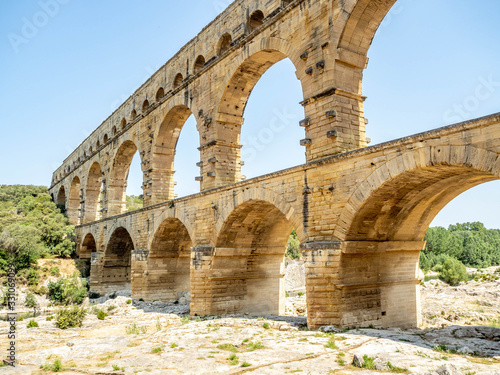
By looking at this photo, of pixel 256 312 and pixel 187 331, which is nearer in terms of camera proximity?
pixel 187 331

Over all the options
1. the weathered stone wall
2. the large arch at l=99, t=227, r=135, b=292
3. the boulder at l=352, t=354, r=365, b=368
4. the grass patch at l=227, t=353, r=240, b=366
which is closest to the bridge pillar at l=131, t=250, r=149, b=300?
the weathered stone wall

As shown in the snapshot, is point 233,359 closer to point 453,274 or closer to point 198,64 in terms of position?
point 198,64

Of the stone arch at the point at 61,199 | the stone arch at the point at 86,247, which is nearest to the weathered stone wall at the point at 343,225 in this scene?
the stone arch at the point at 86,247

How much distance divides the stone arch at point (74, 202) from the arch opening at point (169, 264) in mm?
19534

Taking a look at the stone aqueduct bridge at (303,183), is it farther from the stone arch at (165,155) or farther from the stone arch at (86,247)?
the stone arch at (86,247)

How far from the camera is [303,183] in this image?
9492 mm

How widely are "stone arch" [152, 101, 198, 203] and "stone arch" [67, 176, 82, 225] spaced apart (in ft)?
58.5

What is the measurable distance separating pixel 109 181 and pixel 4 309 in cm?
842

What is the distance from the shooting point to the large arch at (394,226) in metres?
7.35

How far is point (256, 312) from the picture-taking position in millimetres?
13180

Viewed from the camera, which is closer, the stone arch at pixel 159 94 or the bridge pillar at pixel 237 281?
the bridge pillar at pixel 237 281

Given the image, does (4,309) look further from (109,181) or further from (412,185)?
(412,185)

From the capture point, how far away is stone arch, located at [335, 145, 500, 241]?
664 centimetres

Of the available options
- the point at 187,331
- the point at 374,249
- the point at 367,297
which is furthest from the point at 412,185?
the point at 187,331
